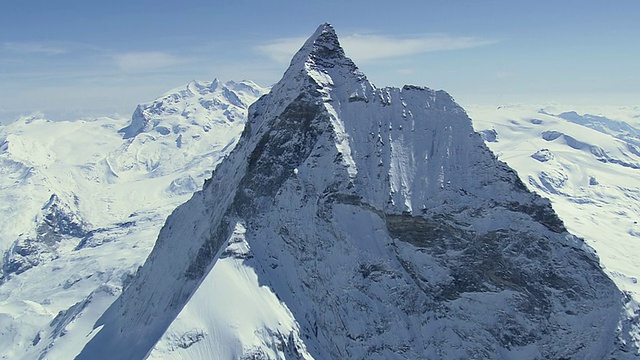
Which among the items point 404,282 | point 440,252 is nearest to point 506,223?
point 440,252

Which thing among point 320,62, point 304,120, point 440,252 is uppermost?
point 320,62

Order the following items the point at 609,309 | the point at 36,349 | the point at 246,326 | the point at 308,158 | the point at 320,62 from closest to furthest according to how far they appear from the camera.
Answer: the point at 246,326
the point at 609,309
the point at 308,158
the point at 320,62
the point at 36,349

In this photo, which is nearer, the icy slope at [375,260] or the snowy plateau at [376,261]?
the snowy plateau at [376,261]

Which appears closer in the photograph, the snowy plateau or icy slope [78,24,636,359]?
the snowy plateau

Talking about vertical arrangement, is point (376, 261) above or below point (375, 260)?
below

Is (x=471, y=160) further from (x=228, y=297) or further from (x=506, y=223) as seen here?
(x=228, y=297)

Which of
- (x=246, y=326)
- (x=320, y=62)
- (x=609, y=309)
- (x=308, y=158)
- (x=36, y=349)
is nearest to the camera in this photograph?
(x=246, y=326)

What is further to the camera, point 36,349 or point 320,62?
point 36,349

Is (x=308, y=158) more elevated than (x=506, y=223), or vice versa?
(x=308, y=158)
